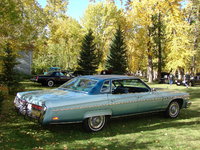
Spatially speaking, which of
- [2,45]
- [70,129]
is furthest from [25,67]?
[70,129]

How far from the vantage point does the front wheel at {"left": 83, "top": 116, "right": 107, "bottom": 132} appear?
227 inches

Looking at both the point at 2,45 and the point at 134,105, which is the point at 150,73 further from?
the point at 134,105

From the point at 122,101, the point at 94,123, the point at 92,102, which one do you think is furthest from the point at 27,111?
the point at 122,101

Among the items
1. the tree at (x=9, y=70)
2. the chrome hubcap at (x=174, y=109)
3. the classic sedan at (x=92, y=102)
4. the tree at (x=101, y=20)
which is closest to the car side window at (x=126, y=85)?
the classic sedan at (x=92, y=102)

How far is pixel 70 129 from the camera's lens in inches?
244

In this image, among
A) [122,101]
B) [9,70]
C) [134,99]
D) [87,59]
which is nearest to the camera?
[122,101]

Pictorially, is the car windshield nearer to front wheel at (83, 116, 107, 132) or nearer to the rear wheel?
front wheel at (83, 116, 107, 132)

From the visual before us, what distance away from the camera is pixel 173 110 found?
7898mm

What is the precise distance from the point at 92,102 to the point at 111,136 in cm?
98

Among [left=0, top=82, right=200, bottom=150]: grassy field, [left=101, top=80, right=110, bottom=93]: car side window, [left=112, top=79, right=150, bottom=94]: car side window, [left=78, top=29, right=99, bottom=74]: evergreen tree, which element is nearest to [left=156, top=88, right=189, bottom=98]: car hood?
[left=112, top=79, right=150, bottom=94]: car side window

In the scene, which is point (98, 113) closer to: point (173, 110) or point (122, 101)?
point (122, 101)

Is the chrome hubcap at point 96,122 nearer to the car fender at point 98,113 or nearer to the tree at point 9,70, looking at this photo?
the car fender at point 98,113

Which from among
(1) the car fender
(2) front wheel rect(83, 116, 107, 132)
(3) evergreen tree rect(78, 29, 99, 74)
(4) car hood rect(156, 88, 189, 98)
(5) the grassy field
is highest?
(3) evergreen tree rect(78, 29, 99, 74)

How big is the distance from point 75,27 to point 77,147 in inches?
1531
